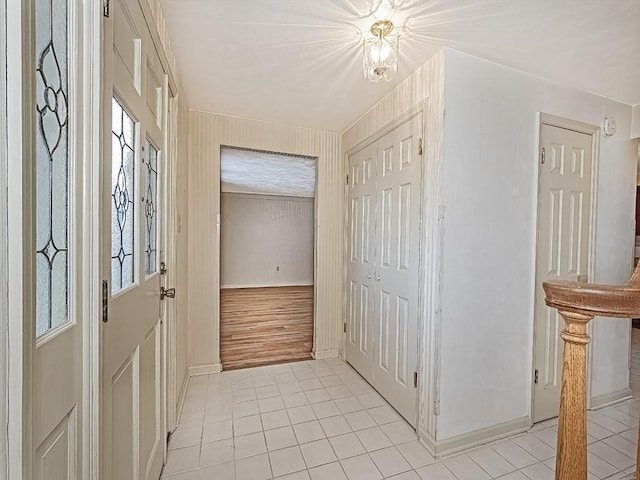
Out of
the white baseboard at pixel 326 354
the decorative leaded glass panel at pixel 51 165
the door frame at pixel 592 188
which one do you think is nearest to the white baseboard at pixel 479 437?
the door frame at pixel 592 188

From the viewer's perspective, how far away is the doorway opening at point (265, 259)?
3.48 metres

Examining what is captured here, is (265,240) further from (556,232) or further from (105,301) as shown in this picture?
(105,301)

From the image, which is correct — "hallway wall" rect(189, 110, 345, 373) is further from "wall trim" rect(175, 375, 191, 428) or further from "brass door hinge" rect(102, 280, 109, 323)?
"brass door hinge" rect(102, 280, 109, 323)

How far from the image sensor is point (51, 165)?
2.13 feet

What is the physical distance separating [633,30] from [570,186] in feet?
3.10

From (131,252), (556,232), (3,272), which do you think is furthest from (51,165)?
(556,232)

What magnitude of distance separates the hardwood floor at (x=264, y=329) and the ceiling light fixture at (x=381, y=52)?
107 inches

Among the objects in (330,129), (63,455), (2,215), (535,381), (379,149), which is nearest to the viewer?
(2,215)

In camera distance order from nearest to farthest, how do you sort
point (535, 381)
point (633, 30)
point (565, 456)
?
point (565, 456)
point (633, 30)
point (535, 381)

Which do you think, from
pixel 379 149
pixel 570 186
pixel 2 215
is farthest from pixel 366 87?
pixel 2 215

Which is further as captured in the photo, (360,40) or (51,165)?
(360,40)

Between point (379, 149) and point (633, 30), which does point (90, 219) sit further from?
point (633, 30)

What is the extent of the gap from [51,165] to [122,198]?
44 centimetres

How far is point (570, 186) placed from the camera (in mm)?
2080
